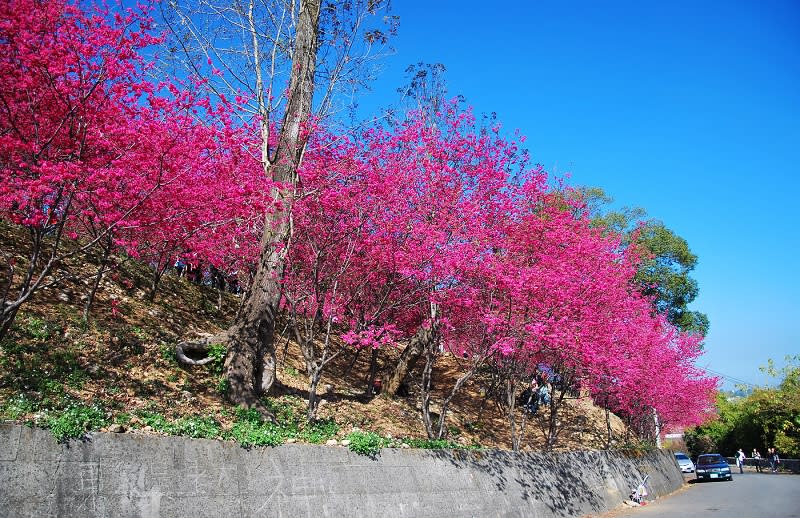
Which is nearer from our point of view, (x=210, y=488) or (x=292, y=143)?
(x=210, y=488)

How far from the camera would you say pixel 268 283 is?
11203mm

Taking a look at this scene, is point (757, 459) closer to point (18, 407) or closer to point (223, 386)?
point (223, 386)

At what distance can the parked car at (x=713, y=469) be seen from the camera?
27516mm

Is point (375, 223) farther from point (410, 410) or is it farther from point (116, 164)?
point (410, 410)

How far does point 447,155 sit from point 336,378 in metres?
7.62

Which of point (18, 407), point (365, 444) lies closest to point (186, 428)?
point (18, 407)

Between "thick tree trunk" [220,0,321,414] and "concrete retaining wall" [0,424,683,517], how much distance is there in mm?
3085

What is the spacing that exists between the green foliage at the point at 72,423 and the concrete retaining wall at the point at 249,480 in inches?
3.6

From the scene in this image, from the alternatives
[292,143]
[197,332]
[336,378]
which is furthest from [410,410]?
[292,143]

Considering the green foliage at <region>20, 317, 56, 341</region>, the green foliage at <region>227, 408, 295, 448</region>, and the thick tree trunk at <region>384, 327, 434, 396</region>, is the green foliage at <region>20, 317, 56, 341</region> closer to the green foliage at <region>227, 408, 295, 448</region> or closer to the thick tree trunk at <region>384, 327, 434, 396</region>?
the green foliage at <region>227, 408, 295, 448</region>

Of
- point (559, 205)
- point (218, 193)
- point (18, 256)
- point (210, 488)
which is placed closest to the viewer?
point (210, 488)

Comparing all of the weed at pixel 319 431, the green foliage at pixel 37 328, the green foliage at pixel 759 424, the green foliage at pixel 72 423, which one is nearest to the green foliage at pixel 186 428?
the green foliage at pixel 72 423

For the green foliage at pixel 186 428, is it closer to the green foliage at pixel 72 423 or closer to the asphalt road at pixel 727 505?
the green foliage at pixel 72 423

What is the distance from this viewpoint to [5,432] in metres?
5.66
